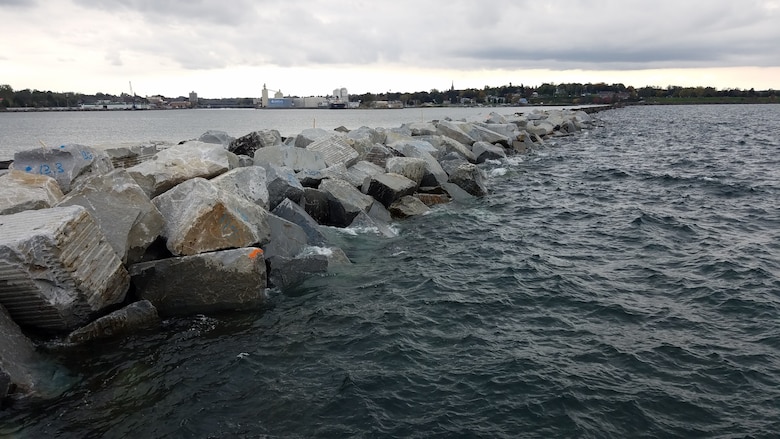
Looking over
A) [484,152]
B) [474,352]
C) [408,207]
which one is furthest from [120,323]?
[484,152]

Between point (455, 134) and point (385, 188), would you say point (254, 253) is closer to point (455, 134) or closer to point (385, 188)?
point (385, 188)

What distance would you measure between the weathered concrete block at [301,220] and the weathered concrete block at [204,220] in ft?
3.97

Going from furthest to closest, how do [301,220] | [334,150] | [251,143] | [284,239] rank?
[334,150] < [251,143] < [301,220] < [284,239]

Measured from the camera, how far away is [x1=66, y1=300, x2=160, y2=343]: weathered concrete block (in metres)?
6.45

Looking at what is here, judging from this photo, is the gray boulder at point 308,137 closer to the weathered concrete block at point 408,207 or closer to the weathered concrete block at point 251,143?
the weathered concrete block at point 251,143

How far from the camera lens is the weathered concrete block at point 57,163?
912cm

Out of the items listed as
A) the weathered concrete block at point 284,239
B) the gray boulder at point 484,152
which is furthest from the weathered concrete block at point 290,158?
the gray boulder at point 484,152

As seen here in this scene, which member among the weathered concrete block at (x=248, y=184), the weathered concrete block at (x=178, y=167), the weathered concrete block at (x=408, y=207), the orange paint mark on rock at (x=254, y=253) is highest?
the weathered concrete block at (x=178, y=167)

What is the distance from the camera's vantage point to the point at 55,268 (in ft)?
19.6

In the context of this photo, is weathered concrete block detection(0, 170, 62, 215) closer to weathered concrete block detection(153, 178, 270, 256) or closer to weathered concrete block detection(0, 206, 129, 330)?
weathered concrete block detection(0, 206, 129, 330)

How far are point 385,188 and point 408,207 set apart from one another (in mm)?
876

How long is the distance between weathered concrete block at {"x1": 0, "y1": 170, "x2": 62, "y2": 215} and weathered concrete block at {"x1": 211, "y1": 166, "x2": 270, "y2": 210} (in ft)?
8.34

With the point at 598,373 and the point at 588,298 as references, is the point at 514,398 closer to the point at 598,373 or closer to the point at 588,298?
the point at 598,373

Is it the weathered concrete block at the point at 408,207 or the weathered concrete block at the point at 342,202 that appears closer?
the weathered concrete block at the point at 342,202
